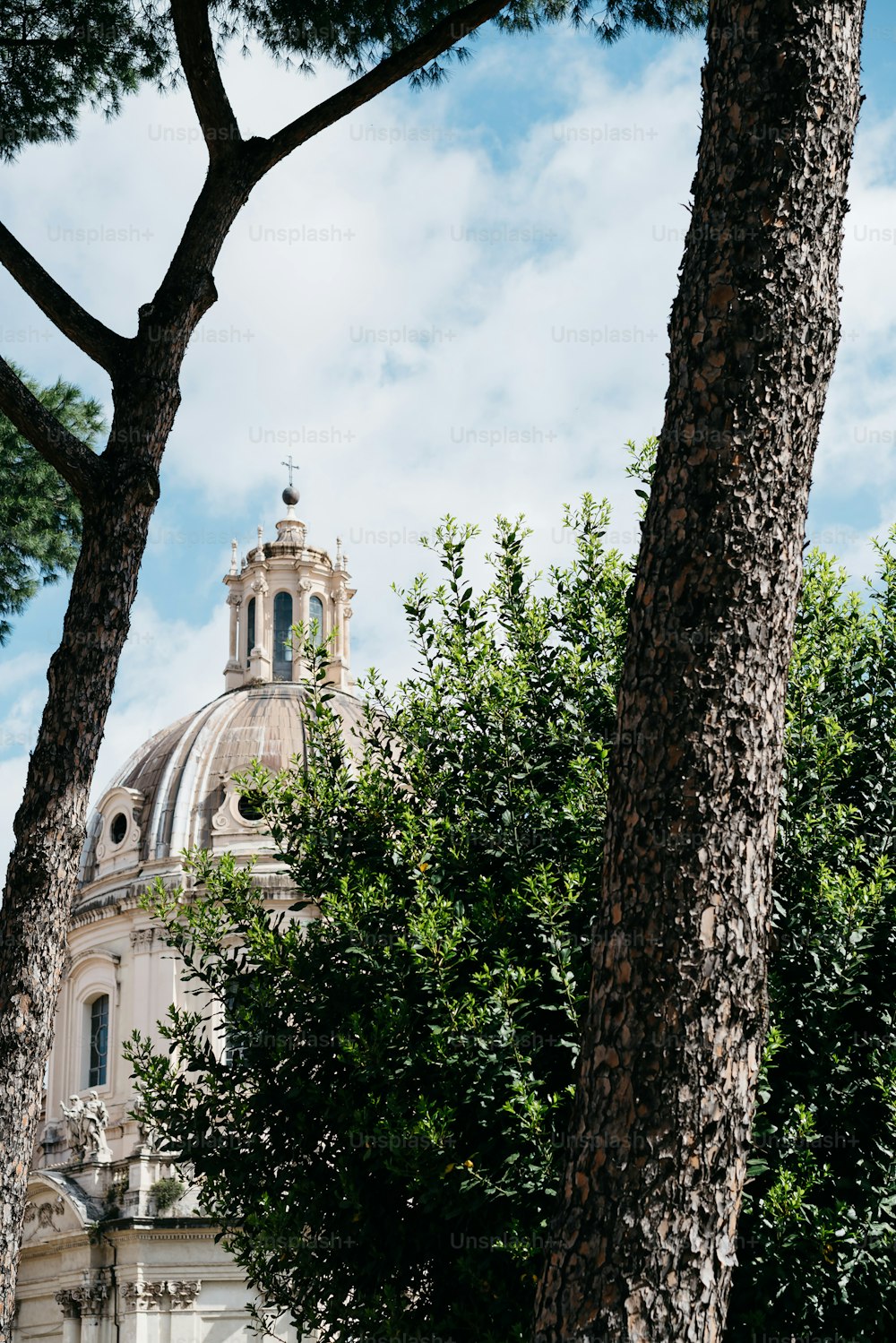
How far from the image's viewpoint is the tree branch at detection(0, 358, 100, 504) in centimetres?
835

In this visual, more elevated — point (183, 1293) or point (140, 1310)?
point (183, 1293)

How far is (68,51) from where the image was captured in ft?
37.4

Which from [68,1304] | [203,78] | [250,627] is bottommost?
[68,1304]

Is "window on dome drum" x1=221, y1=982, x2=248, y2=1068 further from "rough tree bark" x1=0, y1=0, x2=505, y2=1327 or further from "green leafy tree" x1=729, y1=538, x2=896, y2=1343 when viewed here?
"green leafy tree" x1=729, y1=538, x2=896, y2=1343

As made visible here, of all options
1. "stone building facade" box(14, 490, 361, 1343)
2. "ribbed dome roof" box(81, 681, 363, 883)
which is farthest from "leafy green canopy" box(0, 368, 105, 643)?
"ribbed dome roof" box(81, 681, 363, 883)

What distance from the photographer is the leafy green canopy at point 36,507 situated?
13.7 m

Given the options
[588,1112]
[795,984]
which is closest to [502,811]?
[795,984]

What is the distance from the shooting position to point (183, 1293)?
112ft

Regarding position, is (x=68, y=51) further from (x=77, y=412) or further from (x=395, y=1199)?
(x=395, y=1199)

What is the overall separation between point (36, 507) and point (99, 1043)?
3207 cm

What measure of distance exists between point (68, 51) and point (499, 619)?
5459 millimetres

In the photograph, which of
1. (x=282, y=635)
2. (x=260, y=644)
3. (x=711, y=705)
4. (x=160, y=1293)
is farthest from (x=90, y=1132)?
(x=711, y=705)

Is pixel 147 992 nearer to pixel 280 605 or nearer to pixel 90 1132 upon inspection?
pixel 90 1132

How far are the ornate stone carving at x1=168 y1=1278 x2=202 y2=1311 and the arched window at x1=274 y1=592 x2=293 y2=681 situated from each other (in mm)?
21106
